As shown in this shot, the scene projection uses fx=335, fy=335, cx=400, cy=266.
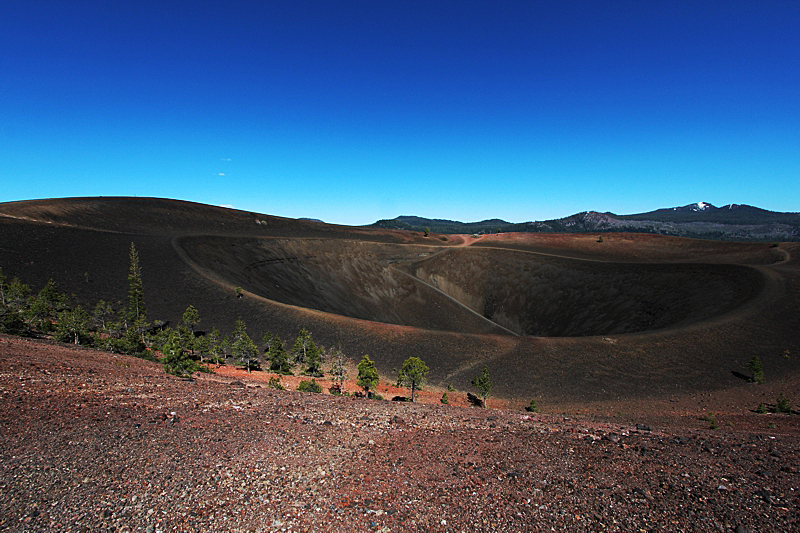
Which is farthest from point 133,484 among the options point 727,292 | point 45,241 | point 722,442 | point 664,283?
point 664,283

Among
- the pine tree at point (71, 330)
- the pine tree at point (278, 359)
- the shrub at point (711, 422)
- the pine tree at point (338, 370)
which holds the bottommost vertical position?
the pine tree at point (338, 370)

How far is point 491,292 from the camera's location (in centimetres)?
7856

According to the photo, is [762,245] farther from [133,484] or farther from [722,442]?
[133,484]

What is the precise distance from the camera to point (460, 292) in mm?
82000

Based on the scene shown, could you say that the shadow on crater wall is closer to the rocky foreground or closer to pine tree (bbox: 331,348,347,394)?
pine tree (bbox: 331,348,347,394)

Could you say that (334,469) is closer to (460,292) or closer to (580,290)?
(580,290)

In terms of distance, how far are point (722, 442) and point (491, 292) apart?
225 ft

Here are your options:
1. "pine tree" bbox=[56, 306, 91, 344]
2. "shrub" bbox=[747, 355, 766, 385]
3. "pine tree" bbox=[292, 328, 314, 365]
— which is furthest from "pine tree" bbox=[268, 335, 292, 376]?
"shrub" bbox=[747, 355, 766, 385]

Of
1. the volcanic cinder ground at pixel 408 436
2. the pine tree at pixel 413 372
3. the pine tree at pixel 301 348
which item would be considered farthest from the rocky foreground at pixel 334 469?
the pine tree at pixel 301 348

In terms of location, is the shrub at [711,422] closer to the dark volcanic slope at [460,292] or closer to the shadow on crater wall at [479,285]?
the dark volcanic slope at [460,292]

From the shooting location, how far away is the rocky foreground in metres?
6.61

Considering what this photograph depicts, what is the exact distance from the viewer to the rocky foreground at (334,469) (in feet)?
21.7

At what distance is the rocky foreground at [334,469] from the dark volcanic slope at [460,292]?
19.9 meters

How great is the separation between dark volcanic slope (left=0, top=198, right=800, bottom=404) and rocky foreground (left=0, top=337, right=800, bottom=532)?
19932 mm
